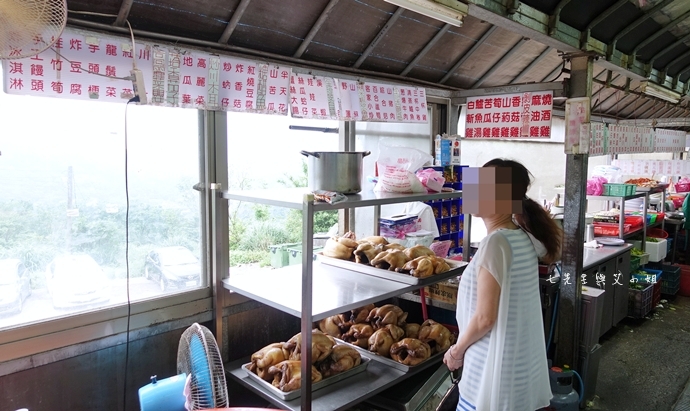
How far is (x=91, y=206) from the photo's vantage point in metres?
2.75

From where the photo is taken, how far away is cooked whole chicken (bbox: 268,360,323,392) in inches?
104

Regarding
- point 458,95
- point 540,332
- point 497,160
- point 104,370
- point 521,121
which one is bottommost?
point 104,370

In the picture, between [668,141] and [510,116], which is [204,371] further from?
[668,141]

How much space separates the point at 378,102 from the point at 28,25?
2717 millimetres

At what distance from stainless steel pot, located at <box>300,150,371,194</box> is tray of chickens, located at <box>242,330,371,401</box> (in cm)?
95

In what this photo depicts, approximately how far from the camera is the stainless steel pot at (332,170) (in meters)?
2.74

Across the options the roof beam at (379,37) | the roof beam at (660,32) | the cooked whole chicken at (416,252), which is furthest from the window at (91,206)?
the roof beam at (660,32)

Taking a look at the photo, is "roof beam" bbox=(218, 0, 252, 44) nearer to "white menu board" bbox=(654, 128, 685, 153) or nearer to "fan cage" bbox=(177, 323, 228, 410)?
"fan cage" bbox=(177, 323, 228, 410)

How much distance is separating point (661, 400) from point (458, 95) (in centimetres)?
325

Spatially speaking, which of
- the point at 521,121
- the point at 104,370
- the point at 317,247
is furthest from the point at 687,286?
the point at 104,370

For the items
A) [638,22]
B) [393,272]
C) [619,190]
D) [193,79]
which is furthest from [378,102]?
[619,190]

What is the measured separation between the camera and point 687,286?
24.0ft

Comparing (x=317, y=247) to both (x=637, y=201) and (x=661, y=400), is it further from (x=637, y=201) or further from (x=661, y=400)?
(x=637, y=201)

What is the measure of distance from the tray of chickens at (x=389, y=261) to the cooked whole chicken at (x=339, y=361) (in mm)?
552
